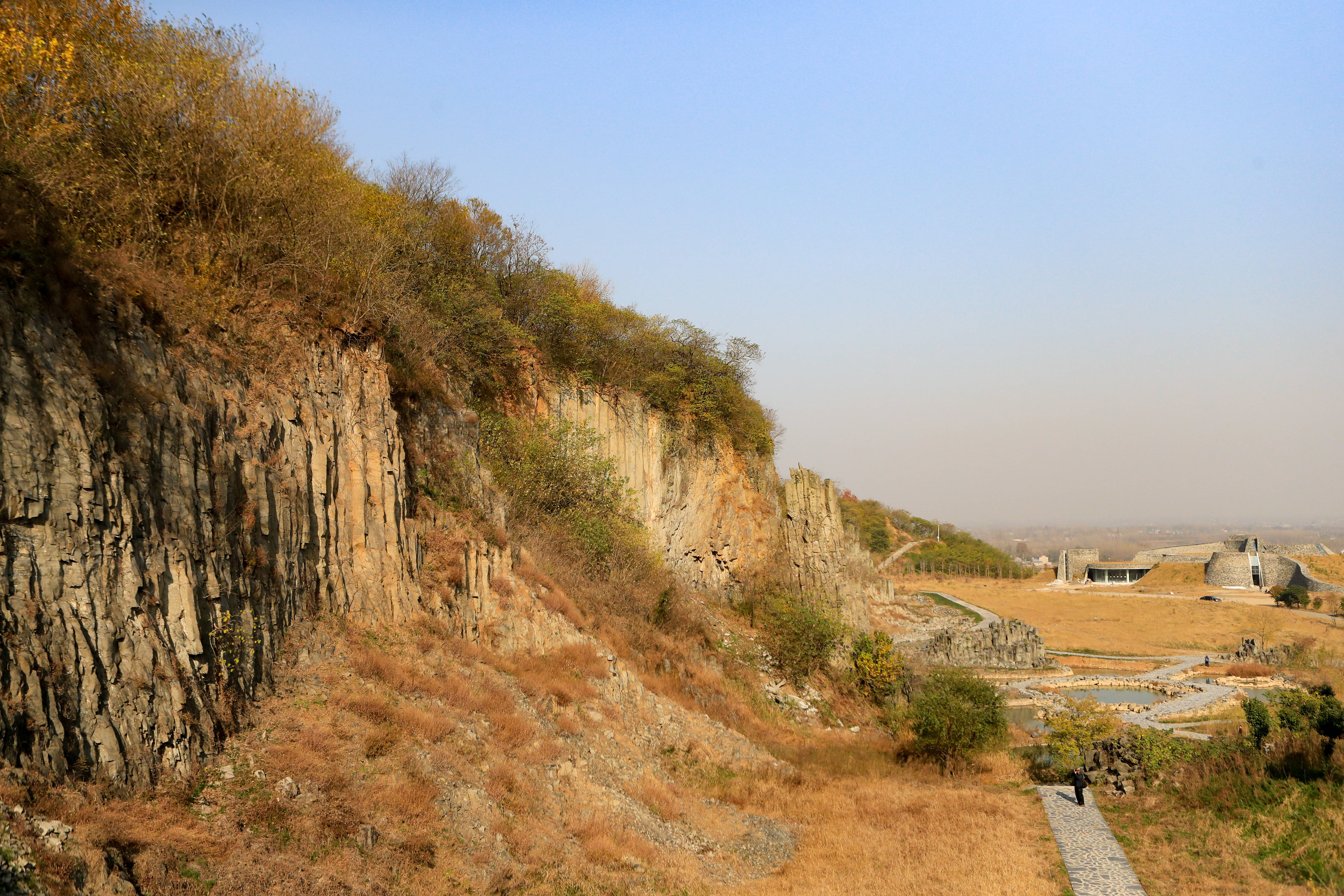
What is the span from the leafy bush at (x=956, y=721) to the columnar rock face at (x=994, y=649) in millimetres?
25946

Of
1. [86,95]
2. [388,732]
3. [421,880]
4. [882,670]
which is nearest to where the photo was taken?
[421,880]

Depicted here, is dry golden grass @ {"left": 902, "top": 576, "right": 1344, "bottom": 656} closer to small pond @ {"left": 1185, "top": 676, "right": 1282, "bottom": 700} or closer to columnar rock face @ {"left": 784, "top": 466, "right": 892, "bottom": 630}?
small pond @ {"left": 1185, "top": 676, "right": 1282, "bottom": 700}

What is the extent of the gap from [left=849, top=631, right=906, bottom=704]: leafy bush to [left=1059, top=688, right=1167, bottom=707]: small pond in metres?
16.6

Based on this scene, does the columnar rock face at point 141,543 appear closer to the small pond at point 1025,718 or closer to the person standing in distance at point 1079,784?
the person standing in distance at point 1079,784

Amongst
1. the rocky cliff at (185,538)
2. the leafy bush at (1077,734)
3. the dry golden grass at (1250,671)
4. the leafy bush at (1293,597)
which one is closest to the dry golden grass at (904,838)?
the leafy bush at (1077,734)

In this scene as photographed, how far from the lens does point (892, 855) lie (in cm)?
1449

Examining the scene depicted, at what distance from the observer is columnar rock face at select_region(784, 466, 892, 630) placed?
3750 centimetres

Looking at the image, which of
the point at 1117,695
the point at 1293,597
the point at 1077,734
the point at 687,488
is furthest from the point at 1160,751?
the point at 1293,597

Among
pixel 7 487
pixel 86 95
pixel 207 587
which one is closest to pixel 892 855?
pixel 207 587

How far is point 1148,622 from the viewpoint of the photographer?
6838 centimetres

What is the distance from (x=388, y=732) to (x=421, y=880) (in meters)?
2.45

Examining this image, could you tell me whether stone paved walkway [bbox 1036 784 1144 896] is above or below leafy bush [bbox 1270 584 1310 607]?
above

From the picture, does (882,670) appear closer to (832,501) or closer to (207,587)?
(832,501)

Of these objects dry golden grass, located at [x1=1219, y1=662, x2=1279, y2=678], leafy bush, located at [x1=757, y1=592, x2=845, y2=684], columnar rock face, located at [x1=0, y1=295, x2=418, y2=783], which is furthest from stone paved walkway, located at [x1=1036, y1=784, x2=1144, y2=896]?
dry golden grass, located at [x1=1219, y1=662, x2=1279, y2=678]
